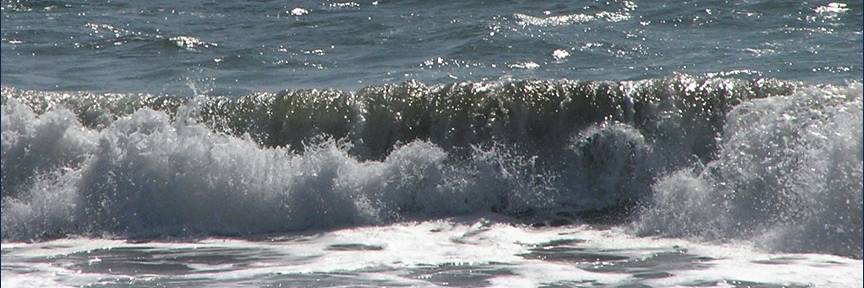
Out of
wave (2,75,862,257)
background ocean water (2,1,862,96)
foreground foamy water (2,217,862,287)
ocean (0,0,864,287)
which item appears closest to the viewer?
foreground foamy water (2,217,862,287)

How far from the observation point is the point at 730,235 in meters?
9.45

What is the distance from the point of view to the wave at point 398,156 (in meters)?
10.4

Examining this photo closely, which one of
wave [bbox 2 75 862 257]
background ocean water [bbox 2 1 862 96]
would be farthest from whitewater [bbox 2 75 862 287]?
background ocean water [bbox 2 1 862 96]

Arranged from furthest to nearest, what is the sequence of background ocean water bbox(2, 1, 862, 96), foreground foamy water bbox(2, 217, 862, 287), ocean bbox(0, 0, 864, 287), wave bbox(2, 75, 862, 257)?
background ocean water bbox(2, 1, 862, 96)
wave bbox(2, 75, 862, 257)
ocean bbox(0, 0, 864, 287)
foreground foamy water bbox(2, 217, 862, 287)

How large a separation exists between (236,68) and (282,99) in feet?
8.16

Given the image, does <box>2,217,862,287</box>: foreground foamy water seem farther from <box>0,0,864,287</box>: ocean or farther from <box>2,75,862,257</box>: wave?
<box>2,75,862,257</box>: wave

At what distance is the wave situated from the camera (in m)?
10.4

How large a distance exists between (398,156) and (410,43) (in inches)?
171

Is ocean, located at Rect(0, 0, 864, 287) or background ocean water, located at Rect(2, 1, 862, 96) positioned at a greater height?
background ocean water, located at Rect(2, 1, 862, 96)

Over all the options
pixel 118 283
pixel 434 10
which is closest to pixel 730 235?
pixel 118 283

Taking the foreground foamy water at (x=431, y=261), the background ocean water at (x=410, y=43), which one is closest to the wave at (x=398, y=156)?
the foreground foamy water at (x=431, y=261)

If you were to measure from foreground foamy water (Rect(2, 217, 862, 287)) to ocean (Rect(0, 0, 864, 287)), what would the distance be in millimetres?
32

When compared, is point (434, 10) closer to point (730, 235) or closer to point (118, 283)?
point (730, 235)

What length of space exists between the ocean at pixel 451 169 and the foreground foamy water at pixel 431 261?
0.10 feet
